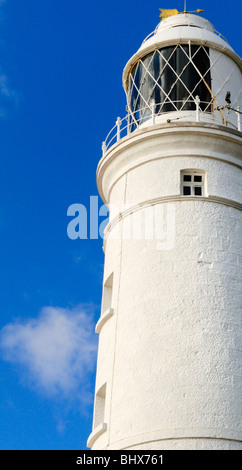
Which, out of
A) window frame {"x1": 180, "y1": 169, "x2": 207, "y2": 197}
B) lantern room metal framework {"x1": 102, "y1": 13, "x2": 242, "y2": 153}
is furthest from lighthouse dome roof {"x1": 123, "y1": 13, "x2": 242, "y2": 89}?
window frame {"x1": 180, "y1": 169, "x2": 207, "y2": 197}

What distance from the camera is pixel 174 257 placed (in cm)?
1723

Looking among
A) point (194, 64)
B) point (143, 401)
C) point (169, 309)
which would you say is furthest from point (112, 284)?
point (194, 64)

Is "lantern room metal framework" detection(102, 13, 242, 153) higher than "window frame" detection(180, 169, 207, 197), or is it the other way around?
"lantern room metal framework" detection(102, 13, 242, 153)

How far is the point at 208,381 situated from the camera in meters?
15.5

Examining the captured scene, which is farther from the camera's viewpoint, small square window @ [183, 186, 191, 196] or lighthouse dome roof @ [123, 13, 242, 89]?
lighthouse dome roof @ [123, 13, 242, 89]

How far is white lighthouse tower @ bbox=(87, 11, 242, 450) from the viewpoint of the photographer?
1542 centimetres

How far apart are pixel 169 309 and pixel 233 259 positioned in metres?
2.06

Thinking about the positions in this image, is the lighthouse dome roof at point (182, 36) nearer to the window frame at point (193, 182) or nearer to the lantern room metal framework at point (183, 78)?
the lantern room metal framework at point (183, 78)

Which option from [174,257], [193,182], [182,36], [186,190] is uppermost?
[182,36]

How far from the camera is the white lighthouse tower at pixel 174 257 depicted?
15.4 metres

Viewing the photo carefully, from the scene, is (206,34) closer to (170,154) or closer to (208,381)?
(170,154)

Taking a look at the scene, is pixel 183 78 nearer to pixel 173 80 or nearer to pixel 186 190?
pixel 173 80

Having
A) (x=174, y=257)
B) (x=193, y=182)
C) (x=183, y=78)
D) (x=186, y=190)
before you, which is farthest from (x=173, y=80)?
(x=174, y=257)

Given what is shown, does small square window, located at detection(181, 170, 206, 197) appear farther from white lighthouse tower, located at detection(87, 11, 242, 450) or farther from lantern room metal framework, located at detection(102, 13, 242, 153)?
lantern room metal framework, located at detection(102, 13, 242, 153)
